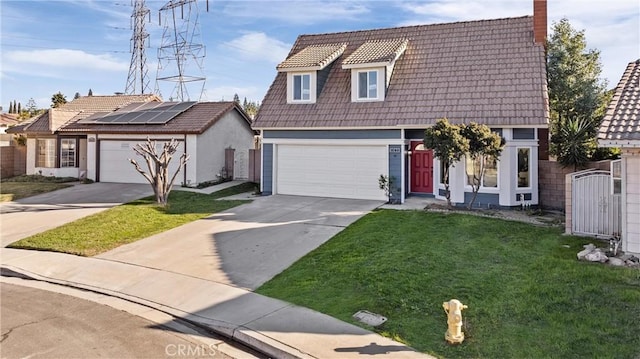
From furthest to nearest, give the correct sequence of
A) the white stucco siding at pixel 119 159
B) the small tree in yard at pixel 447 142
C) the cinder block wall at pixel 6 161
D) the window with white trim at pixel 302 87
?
1. the cinder block wall at pixel 6 161
2. the white stucco siding at pixel 119 159
3. the window with white trim at pixel 302 87
4. the small tree in yard at pixel 447 142

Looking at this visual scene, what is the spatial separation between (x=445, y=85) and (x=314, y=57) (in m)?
5.77

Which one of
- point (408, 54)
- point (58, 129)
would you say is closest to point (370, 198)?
point (408, 54)

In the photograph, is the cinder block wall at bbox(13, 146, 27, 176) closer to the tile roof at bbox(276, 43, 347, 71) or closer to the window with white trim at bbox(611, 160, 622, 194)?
the tile roof at bbox(276, 43, 347, 71)

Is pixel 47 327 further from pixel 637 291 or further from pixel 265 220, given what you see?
pixel 637 291

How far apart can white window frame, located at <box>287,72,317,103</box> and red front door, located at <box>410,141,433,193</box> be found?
482cm

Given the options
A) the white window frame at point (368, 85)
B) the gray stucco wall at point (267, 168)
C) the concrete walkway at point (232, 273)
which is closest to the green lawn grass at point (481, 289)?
the concrete walkway at point (232, 273)

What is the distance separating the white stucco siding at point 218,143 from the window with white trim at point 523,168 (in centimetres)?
1413

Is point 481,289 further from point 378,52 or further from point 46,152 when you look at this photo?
point 46,152

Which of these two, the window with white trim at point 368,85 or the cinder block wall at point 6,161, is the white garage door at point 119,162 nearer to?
the cinder block wall at point 6,161

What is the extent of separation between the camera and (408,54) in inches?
780

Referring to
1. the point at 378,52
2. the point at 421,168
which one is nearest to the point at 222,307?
the point at 421,168

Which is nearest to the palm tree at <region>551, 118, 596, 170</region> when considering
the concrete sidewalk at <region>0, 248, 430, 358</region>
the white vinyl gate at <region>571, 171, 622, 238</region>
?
the white vinyl gate at <region>571, 171, 622, 238</region>

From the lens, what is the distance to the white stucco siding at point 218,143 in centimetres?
2236

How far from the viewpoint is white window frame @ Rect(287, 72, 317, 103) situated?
19625 mm
